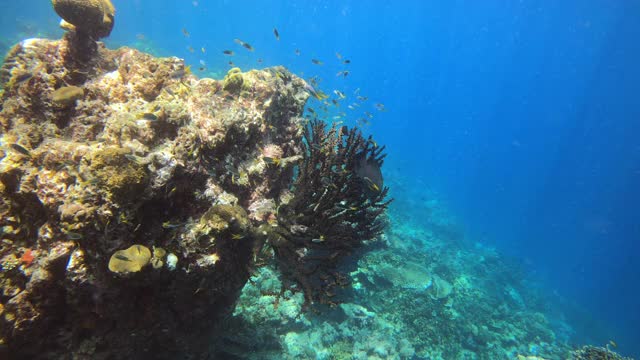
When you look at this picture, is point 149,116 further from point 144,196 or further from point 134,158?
point 144,196

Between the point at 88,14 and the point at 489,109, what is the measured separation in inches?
7517

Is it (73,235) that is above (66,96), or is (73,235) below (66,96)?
below

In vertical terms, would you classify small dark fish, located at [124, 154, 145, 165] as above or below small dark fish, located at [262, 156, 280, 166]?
below

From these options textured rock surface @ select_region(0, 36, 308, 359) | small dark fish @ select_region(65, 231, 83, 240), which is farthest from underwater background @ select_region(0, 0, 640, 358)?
small dark fish @ select_region(65, 231, 83, 240)

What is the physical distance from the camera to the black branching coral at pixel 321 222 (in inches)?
186

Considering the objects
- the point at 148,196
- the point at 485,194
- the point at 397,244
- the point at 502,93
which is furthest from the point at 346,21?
the point at 148,196

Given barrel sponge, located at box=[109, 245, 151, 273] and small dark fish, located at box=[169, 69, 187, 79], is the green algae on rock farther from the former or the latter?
barrel sponge, located at box=[109, 245, 151, 273]

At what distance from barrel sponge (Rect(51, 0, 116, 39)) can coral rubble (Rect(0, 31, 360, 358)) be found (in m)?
0.14

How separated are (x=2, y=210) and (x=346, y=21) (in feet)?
620

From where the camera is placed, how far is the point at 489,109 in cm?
16762

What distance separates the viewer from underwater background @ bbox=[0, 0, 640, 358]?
3306 cm

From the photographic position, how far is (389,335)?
31.9 ft

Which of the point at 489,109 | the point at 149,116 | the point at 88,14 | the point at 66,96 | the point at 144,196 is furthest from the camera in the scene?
the point at 489,109

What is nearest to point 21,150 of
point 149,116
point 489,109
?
point 149,116
